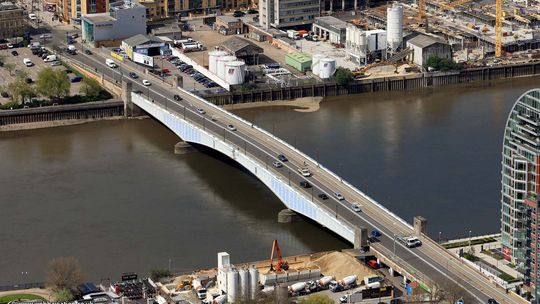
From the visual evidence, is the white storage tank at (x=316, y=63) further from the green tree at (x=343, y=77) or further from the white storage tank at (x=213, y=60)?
the white storage tank at (x=213, y=60)

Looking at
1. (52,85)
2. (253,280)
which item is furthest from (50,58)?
(253,280)

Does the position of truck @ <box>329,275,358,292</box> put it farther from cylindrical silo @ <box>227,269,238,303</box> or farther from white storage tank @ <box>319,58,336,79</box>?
white storage tank @ <box>319,58,336,79</box>

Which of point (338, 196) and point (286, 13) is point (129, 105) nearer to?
point (286, 13)

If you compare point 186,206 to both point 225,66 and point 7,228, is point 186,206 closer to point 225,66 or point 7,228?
point 7,228

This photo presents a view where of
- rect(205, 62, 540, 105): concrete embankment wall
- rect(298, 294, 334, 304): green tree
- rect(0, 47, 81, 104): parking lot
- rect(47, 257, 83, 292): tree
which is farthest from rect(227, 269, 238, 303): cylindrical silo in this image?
rect(0, 47, 81, 104): parking lot

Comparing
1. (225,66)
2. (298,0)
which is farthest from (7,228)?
(298,0)
